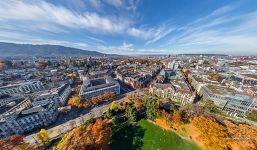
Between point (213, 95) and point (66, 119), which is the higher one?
point (213, 95)

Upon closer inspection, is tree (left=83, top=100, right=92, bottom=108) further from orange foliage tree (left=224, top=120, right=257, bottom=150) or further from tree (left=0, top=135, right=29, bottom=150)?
orange foliage tree (left=224, top=120, right=257, bottom=150)

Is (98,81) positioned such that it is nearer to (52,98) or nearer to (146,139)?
(52,98)

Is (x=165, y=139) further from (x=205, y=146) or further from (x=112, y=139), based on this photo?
(x=112, y=139)

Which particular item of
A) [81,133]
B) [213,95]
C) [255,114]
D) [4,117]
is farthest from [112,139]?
[255,114]

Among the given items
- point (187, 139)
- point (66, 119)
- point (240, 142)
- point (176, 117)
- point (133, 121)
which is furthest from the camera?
point (66, 119)

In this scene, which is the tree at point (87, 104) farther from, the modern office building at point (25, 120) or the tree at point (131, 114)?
the tree at point (131, 114)

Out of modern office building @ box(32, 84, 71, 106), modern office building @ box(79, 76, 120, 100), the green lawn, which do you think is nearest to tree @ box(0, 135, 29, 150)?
modern office building @ box(32, 84, 71, 106)

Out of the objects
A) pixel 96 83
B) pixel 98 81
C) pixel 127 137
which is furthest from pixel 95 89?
pixel 127 137
